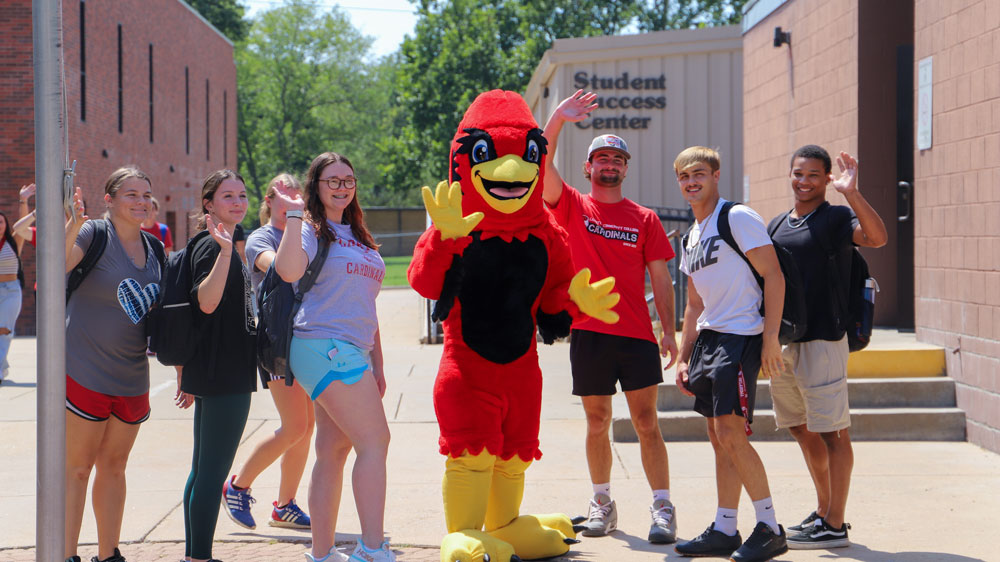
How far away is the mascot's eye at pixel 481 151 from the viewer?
460 cm

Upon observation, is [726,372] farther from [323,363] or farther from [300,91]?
[300,91]

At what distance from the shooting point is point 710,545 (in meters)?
4.77

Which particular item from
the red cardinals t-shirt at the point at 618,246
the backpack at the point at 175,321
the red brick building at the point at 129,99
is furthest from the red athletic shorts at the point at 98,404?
the red brick building at the point at 129,99

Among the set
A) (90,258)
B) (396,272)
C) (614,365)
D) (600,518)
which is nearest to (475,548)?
(600,518)

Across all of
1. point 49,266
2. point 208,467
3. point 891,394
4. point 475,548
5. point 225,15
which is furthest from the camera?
point 225,15

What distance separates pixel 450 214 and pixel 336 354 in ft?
2.57

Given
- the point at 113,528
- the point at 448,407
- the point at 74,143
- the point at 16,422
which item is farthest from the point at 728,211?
the point at 74,143

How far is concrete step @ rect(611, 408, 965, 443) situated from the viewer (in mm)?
7551

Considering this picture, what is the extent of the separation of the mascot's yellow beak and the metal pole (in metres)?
1.88

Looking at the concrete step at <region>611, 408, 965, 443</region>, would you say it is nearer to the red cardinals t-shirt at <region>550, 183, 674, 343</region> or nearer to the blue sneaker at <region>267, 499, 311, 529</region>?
the red cardinals t-shirt at <region>550, 183, 674, 343</region>

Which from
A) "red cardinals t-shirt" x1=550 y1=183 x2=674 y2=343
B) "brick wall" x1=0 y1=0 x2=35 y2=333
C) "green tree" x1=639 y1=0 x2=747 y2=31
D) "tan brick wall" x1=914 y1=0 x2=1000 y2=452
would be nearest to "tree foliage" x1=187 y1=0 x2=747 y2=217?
"green tree" x1=639 y1=0 x2=747 y2=31

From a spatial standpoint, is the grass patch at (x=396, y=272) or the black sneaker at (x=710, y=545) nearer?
the black sneaker at (x=710, y=545)

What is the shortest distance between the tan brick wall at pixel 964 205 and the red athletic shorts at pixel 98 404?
18.9ft

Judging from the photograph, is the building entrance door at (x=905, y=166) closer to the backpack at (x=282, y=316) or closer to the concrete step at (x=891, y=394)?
the concrete step at (x=891, y=394)
